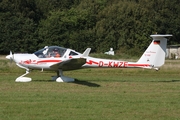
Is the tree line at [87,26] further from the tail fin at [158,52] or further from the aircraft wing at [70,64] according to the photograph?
the aircraft wing at [70,64]

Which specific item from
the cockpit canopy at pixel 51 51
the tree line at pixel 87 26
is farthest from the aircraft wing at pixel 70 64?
the tree line at pixel 87 26

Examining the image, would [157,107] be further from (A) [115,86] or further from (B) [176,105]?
(A) [115,86]

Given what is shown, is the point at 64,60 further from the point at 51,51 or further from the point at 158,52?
the point at 158,52

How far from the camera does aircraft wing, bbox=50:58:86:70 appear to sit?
16.7 m

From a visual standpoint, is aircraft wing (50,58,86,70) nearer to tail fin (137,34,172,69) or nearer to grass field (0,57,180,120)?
grass field (0,57,180,120)

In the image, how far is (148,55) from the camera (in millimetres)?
18312

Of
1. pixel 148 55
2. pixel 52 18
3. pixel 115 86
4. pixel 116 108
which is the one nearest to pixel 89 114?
pixel 116 108

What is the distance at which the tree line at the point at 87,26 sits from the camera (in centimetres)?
5847

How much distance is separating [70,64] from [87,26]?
4905 cm

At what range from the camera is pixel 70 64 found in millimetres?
17516

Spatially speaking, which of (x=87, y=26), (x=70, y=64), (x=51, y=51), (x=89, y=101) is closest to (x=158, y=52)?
(x=70, y=64)

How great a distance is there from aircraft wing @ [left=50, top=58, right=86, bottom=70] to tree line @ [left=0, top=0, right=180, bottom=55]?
35328 millimetres

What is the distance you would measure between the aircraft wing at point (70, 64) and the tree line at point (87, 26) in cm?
3533

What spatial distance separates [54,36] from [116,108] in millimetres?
48393
